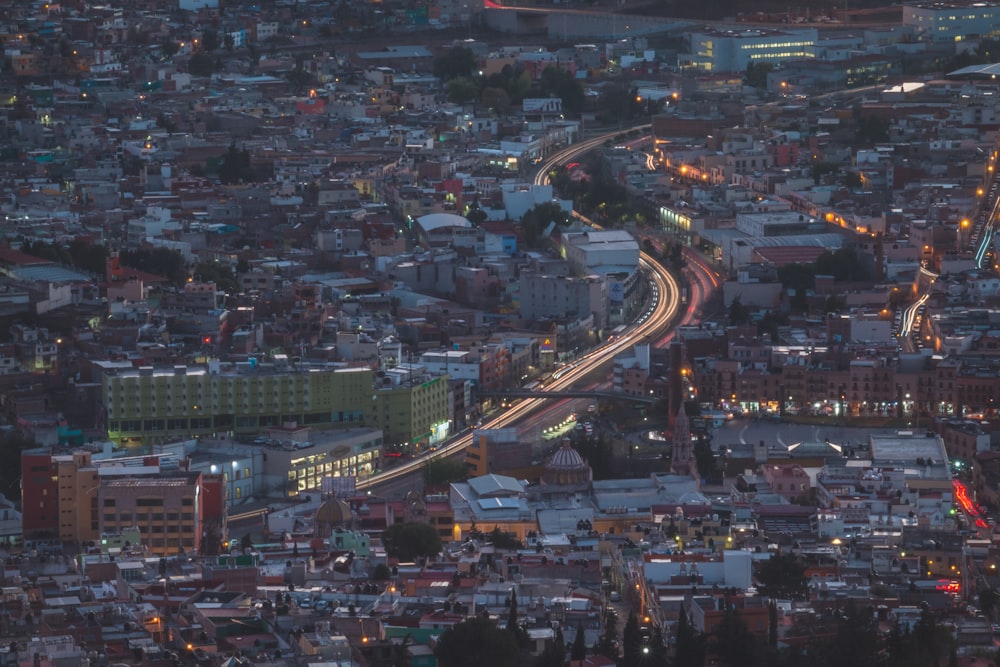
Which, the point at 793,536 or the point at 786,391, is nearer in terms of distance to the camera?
the point at 793,536

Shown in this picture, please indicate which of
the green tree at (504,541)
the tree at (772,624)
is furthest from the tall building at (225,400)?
the tree at (772,624)

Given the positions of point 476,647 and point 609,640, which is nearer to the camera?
point 476,647

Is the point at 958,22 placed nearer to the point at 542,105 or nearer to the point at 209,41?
the point at 542,105

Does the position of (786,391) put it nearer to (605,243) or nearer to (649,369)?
(649,369)

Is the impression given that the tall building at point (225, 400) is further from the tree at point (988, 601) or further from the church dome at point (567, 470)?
the tree at point (988, 601)

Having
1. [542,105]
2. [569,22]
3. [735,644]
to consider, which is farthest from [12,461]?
[569,22]

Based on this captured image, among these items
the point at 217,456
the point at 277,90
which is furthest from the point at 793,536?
the point at 277,90

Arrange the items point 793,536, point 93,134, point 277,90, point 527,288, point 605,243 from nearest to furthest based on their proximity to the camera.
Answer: point 793,536
point 527,288
point 605,243
point 93,134
point 277,90
